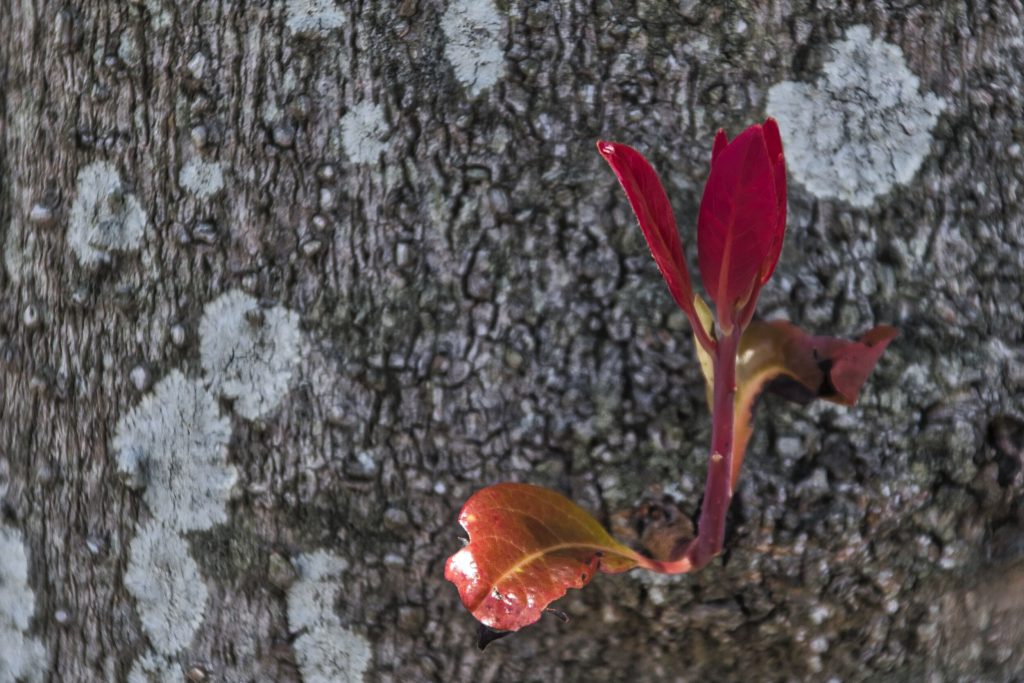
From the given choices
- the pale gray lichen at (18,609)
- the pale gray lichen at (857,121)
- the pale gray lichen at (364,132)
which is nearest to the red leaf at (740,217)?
the pale gray lichen at (857,121)

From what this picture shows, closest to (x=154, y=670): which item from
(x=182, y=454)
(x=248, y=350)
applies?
(x=182, y=454)

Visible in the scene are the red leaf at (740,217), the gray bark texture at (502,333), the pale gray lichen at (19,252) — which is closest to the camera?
the red leaf at (740,217)

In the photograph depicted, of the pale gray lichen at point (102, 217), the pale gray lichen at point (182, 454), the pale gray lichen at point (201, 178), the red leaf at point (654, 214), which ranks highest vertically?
the pale gray lichen at point (201, 178)

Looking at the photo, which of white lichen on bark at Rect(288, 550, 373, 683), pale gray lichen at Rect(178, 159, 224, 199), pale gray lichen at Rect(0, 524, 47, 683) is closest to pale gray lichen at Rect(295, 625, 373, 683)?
white lichen on bark at Rect(288, 550, 373, 683)

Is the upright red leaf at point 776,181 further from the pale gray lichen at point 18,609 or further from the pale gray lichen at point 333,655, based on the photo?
the pale gray lichen at point 18,609

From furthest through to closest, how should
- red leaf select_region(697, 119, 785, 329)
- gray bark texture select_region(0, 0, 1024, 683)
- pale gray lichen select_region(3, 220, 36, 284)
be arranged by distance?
pale gray lichen select_region(3, 220, 36, 284), gray bark texture select_region(0, 0, 1024, 683), red leaf select_region(697, 119, 785, 329)

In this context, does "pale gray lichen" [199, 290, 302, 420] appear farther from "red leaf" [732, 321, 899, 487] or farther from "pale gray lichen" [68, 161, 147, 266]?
"red leaf" [732, 321, 899, 487]

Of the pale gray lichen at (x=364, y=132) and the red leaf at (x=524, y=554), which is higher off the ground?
the pale gray lichen at (x=364, y=132)

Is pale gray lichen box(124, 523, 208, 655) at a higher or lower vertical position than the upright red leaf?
lower
